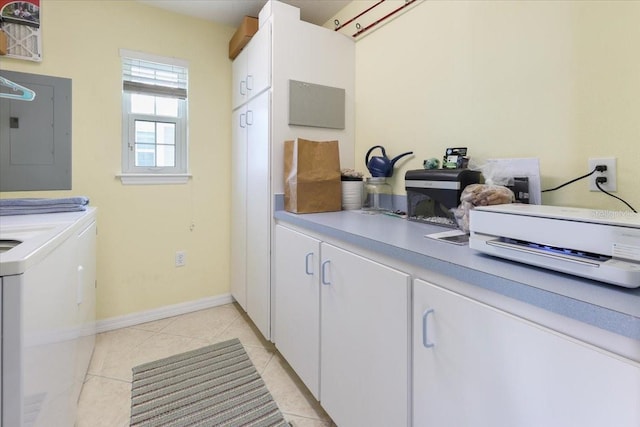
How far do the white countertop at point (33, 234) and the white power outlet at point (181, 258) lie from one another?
0.91 meters

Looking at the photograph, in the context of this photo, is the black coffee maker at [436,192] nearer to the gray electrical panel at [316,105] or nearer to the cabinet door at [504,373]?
the cabinet door at [504,373]

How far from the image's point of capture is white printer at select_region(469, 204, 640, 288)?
60 centimetres

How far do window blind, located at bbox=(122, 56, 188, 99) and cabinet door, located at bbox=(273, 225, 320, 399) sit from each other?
152 centimetres

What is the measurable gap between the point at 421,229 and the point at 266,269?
106cm

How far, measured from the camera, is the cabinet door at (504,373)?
55cm

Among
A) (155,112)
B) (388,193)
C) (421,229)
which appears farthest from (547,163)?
(155,112)

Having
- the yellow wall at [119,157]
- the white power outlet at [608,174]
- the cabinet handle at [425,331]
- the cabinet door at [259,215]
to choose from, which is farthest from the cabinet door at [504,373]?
the yellow wall at [119,157]

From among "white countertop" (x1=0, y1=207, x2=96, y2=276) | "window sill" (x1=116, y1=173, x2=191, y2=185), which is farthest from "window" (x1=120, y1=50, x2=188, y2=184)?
"white countertop" (x1=0, y1=207, x2=96, y2=276)

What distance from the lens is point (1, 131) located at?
6.34ft

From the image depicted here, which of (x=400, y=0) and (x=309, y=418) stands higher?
(x=400, y=0)

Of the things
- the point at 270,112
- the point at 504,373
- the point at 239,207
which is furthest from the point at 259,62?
the point at 504,373

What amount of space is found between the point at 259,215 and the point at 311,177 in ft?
1.67

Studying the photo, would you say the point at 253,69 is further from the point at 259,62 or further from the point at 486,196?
the point at 486,196

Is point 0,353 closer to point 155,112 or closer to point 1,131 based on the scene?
point 1,131
